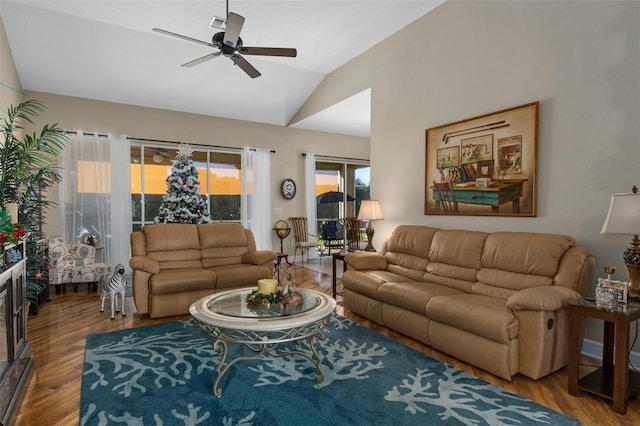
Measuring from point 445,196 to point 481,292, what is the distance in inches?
53.3

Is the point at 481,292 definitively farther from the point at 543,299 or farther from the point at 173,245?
the point at 173,245

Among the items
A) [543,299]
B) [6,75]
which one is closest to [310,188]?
[6,75]

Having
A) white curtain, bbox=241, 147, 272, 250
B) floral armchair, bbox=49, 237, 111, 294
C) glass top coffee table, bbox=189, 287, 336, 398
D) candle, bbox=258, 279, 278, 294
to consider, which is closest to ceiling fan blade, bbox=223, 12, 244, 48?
candle, bbox=258, 279, 278, 294

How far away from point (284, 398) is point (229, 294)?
3.83 ft

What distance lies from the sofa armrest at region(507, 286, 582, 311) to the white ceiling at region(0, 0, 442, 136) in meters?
3.57

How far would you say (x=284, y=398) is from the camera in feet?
7.68

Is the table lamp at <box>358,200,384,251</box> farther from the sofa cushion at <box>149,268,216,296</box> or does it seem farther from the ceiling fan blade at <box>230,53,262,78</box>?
the ceiling fan blade at <box>230,53,262,78</box>

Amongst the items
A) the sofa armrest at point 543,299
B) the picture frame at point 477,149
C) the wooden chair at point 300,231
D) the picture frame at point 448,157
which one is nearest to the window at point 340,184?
the wooden chair at point 300,231

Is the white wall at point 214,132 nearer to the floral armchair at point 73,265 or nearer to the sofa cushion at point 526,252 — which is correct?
the floral armchair at point 73,265

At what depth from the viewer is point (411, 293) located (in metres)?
3.33

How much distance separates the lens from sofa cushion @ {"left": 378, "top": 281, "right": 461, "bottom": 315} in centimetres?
321

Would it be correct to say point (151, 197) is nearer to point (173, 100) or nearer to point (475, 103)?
point (173, 100)

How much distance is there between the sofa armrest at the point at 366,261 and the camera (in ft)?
14.0

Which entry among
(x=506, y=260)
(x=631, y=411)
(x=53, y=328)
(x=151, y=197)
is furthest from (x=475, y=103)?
(x=151, y=197)
